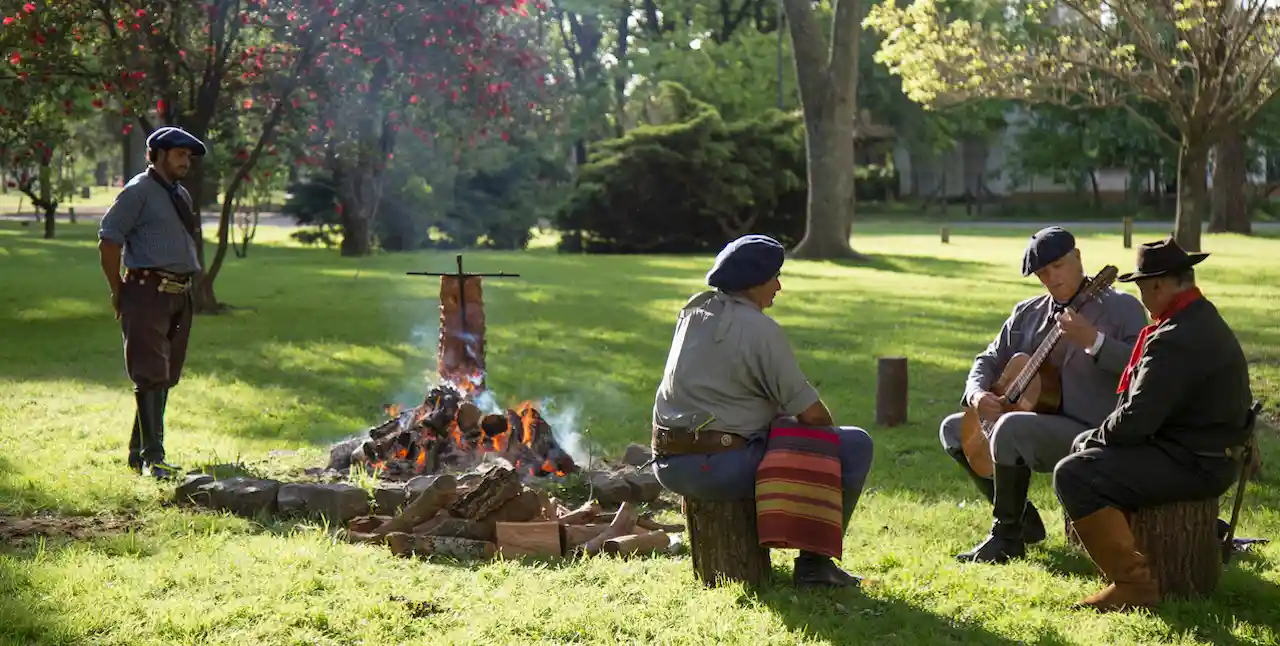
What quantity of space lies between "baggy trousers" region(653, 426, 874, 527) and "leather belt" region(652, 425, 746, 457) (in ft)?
0.07

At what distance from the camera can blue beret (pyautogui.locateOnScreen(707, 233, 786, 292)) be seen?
5.84m

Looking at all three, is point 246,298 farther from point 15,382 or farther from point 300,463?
point 300,463

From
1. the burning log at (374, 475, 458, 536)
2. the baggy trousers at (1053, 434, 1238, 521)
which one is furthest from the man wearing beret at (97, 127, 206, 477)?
the baggy trousers at (1053, 434, 1238, 521)

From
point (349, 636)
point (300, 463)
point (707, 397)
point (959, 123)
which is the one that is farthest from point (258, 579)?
point (959, 123)

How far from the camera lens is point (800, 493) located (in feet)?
18.8

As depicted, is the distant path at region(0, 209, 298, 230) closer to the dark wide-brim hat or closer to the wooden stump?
the wooden stump

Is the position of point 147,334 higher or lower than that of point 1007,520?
higher

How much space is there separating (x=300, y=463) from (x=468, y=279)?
1.67m

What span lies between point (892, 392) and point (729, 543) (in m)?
5.46

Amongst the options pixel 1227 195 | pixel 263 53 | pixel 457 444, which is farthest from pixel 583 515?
pixel 1227 195

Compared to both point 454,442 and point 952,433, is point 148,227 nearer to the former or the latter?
point 454,442

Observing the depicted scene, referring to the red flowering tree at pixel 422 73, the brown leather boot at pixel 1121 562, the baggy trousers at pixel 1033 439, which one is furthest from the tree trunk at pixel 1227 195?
the brown leather boot at pixel 1121 562

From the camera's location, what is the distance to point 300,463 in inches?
369

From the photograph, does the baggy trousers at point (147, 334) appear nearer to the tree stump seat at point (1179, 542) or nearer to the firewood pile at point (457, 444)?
the firewood pile at point (457, 444)
